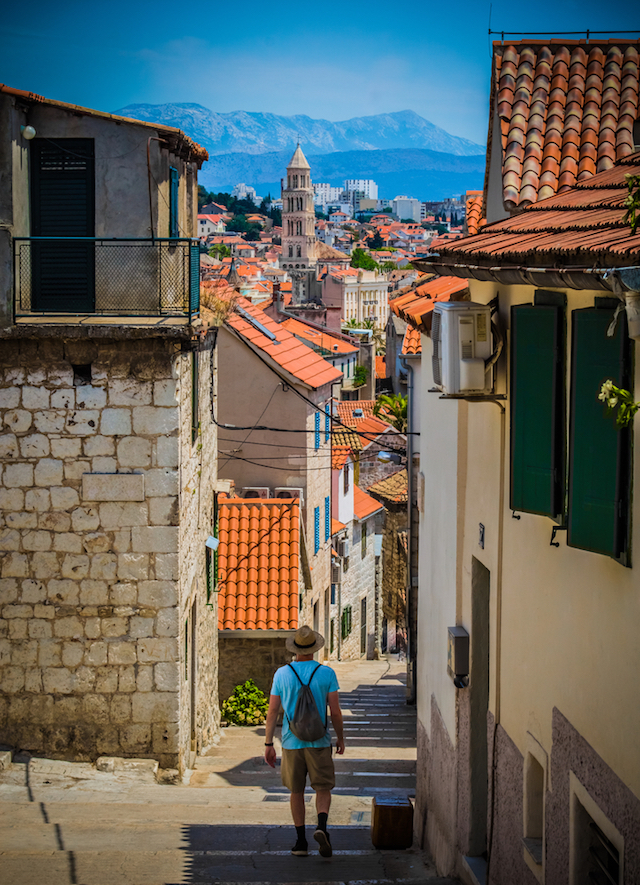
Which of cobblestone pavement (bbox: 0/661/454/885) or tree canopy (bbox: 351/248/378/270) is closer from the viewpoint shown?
cobblestone pavement (bbox: 0/661/454/885)

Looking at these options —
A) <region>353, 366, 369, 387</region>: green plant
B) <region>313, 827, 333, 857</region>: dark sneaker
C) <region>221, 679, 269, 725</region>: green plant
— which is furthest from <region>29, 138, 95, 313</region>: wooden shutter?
<region>353, 366, 369, 387</region>: green plant

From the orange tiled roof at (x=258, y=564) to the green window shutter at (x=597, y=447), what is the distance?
11956 millimetres

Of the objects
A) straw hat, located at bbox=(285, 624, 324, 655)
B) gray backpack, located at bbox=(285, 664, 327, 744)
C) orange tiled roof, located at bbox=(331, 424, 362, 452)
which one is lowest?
gray backpack, located at bbox=(285, 664, 327, 744)

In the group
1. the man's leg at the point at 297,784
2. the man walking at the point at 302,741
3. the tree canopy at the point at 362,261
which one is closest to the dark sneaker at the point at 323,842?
the man walking at the point at 302,741

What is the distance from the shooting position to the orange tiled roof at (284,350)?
19219mm

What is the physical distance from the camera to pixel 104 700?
1028cm

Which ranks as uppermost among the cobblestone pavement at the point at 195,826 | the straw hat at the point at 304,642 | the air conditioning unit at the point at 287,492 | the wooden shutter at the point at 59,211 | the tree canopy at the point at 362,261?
the tree canopy at the point at 362,261

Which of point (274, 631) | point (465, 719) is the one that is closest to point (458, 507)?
point (465, 719)

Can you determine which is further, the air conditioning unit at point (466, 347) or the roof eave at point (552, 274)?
the air conditioning unit at point (466, 347)

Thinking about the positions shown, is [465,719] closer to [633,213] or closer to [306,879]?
[306,879]

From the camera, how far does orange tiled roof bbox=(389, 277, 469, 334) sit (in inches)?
333

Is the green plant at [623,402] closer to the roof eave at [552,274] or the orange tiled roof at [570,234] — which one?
the roof eave at [552,274]

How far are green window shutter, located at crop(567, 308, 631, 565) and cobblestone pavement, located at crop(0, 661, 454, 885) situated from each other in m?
3.62

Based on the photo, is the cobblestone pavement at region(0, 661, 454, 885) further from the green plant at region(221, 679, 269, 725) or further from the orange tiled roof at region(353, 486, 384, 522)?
the orange tiled roof at region(353, 486, 384, 522)
